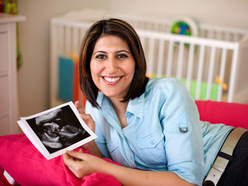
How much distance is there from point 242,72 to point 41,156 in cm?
189

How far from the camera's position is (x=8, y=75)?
5.99 feet

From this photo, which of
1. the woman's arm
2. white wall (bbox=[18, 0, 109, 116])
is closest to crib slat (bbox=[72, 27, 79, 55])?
white wall (bbox=[18, 0, 109, 116])

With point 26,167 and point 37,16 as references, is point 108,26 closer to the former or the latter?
point 26,167

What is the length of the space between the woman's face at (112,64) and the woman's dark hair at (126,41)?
19 millimetres

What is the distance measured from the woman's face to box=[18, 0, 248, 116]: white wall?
62.4 inches

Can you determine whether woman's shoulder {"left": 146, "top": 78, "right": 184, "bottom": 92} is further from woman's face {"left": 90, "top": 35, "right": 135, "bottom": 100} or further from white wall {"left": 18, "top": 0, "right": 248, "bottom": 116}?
white wall {"left": 18, "top": 0, "right": 248, "bottom": 116}

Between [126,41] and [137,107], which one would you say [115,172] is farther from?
[126,41]

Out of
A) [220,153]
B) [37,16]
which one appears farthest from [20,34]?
[220,153]

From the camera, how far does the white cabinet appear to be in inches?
68.9

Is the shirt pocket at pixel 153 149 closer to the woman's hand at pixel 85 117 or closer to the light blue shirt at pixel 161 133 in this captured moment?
the light blue shirt at pixel 161 133

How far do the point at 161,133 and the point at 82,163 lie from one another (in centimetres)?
32

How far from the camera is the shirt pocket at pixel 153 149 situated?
119cm

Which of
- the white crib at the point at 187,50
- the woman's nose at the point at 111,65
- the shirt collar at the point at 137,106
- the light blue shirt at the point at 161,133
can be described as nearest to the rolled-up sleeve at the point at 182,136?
the light blue shirt at the point at 161,133

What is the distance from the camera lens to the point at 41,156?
1.08 metres
